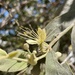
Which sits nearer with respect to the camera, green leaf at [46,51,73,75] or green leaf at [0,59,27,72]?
green leaf at [46,51,73,75]

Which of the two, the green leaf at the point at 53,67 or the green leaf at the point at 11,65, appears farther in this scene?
the green leaf at the point at 11,65

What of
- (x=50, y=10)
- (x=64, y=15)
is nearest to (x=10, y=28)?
(x=50, y=10)

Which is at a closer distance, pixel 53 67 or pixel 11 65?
pixel 53 67

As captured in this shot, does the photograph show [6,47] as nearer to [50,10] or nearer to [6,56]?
[50,10]
